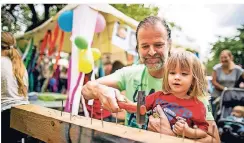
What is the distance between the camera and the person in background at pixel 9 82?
1.73 meters

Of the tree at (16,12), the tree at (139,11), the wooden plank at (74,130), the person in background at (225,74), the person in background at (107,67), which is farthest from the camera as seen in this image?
the person in background at (225,74)

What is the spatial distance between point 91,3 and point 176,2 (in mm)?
523

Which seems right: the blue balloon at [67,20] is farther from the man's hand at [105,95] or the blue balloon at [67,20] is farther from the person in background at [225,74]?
the person in background at [225,74]

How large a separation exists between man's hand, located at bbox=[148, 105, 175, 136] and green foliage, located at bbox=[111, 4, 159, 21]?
0.52 m

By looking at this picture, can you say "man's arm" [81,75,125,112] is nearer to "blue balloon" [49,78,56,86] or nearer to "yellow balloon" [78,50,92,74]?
"yellow balloon" [78,50,92,74]

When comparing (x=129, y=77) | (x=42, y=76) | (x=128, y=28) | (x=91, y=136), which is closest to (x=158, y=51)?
(x=129, y=77)

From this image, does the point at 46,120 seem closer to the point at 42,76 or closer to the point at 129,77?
the point at 129,77

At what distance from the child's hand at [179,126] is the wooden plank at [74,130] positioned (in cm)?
13

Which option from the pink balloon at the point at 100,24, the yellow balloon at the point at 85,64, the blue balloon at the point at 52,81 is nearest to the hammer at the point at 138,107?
the yellow balloon at the point at 85,64

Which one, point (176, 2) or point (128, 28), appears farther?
point (128, 28)

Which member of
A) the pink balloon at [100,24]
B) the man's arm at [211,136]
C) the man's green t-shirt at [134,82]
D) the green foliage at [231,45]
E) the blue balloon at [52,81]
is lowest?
the man's arm at [211,136]

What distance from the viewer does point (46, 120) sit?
122cm

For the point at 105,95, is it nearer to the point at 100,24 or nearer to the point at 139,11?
the point at 139,11

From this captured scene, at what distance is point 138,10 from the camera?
5.78 ft
